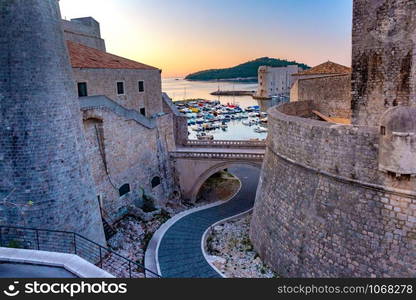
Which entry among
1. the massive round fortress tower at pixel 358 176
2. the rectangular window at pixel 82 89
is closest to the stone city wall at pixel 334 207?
the massive round fortress tower at pixel 358 176

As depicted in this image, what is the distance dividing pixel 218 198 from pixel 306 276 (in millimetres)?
11912

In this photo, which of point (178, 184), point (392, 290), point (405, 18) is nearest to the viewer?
point (392, 290)

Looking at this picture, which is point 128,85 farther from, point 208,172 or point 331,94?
point 331,94

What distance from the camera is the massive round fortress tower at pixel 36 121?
30.9ft

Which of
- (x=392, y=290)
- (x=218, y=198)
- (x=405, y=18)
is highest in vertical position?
(x=405, y=18)

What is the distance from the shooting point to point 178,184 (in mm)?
22094

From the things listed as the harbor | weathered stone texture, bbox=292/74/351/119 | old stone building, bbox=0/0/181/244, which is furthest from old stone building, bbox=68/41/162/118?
the harbor

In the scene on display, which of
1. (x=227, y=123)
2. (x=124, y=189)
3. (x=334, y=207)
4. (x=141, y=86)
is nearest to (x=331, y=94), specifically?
(x=334, y=207)

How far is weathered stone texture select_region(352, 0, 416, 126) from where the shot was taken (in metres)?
11.2

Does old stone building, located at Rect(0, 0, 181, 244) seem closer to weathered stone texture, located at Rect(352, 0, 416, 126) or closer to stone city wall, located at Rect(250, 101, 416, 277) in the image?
stone city wall, located at Rect(250, 101, 416, 277)

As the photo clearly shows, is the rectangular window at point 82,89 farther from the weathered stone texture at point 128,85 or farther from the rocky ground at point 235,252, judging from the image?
the rocky ground at point 235,252

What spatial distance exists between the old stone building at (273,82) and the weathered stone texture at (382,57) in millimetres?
78703

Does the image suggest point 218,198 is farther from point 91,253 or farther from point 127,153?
point 91,253

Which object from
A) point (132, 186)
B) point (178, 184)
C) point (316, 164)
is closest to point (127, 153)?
point (132, 186)
